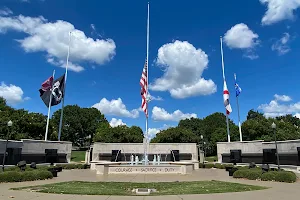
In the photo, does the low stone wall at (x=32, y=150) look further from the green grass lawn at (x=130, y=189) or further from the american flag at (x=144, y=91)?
the green grass lawn at (x=130, y=189)

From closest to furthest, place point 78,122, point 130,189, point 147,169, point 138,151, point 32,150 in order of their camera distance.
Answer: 1. point 130,189
2. point 147,169
3. point 32,150
4. point 138,151
5. point 78,122

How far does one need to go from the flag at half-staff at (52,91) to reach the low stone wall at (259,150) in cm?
2414

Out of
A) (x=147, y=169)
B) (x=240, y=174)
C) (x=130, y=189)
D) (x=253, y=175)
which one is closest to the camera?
(x=130, y=189)

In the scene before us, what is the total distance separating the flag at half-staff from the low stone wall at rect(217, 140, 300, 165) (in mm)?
24143

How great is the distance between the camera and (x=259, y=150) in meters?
31.1

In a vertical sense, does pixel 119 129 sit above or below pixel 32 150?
above

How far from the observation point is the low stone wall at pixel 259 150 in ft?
80.0

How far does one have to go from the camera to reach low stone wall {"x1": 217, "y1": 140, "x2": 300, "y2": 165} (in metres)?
24.4

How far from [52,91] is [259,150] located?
94.3ft

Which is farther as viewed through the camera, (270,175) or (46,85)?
(46,85)

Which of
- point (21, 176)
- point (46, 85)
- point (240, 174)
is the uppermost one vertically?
point (46, 85)

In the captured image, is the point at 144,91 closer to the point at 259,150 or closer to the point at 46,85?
the point at 46,85

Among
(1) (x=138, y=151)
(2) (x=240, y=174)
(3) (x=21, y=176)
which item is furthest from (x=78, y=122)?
(2) (x=240, y=174)

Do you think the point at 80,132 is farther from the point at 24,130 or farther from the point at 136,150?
the point at 136,150
